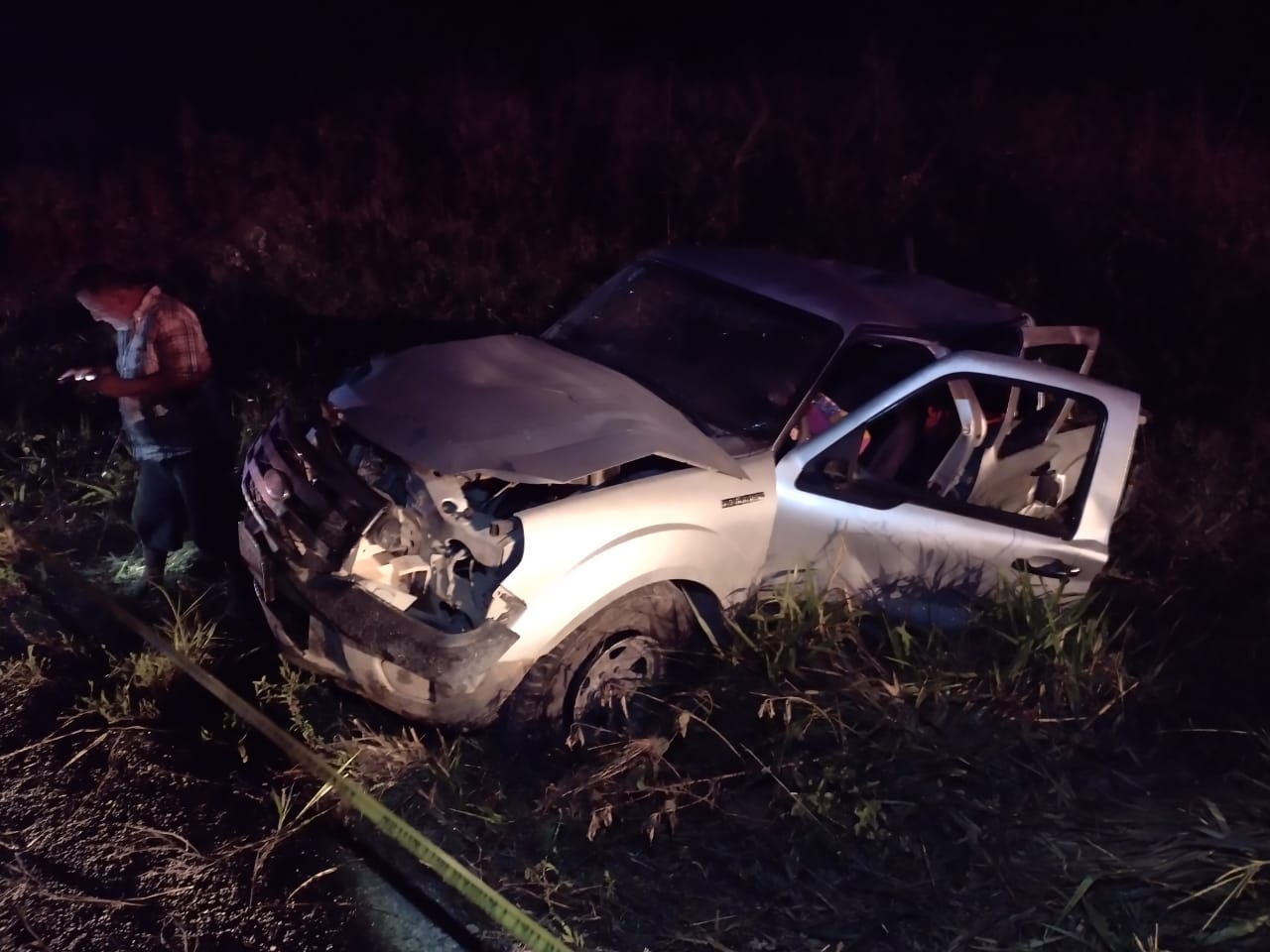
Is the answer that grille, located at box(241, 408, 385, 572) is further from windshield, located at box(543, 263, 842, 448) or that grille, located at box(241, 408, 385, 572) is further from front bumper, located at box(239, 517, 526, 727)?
windshield, located at box(543, 263, 842, 448)

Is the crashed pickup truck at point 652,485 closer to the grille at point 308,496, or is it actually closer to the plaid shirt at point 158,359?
the grille at point 308,496

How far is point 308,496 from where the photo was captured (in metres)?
3.33

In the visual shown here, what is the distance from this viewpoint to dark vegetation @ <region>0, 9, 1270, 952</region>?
10.2 feet

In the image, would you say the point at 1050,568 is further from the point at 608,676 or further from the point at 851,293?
the point at 608,676

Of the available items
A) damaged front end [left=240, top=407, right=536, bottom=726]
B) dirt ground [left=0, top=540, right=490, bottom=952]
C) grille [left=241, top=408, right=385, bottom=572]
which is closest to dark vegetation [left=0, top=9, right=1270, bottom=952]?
dirt ground [left=0, top=540, right=490, bottom=952]

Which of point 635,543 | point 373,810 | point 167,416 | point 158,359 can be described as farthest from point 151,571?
point 635,543

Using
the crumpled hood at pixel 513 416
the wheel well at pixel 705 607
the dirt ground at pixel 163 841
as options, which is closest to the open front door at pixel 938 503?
the wheel well at pixel 705 607

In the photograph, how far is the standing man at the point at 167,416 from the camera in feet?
13.4

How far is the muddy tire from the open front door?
47 cm

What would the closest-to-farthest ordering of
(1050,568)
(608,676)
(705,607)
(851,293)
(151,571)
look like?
(608,676) < (705,607) < (1050,568) < (851,293) < (151,571)

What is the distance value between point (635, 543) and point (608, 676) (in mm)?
508

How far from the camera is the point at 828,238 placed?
8.64 m

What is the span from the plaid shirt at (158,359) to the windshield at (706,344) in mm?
1420

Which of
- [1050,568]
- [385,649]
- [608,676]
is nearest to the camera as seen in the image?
[385,649]
